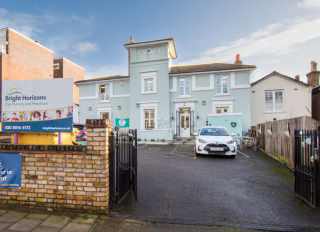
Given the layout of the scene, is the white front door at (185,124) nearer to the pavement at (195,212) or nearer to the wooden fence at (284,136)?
the wooden fence at (284,136)

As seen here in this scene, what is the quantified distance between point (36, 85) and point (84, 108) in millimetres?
16744

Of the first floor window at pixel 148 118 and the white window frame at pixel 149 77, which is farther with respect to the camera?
the first floor window at pixel 148 118

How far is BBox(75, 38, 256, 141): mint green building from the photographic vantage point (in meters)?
15.4

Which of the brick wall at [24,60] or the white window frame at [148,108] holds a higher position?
the brick wall at [24,60]

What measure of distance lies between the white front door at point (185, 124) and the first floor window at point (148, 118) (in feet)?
8.96

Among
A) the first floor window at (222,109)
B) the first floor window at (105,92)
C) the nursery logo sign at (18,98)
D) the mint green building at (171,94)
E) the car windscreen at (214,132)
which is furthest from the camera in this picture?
the first floor window at (105,92)

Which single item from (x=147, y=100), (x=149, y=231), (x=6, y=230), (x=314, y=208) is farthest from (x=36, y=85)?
(x=147, y=100)

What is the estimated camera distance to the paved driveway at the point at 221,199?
10.1ft

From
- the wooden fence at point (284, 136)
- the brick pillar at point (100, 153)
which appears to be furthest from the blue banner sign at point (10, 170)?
the wooden fence at point (284, 136)

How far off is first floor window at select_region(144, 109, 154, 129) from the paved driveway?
10.7m

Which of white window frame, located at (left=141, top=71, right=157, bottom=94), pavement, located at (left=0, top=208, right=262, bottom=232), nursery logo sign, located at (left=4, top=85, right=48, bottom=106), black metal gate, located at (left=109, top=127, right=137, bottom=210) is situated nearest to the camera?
pavement, located at (left=0, top=208, right=262, bottom=232)

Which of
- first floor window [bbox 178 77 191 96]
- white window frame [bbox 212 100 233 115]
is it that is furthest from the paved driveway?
first floor window [bbox 178 77 191 96]

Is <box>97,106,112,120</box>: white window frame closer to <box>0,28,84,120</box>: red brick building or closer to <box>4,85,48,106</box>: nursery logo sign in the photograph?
<box>0,28,84,120</box>: red brick building

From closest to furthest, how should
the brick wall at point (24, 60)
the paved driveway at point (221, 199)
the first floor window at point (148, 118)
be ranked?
the paved driveway at point (221, 199) < the first floor window at point (148, 118) < the brick wall at point (24, 60)
